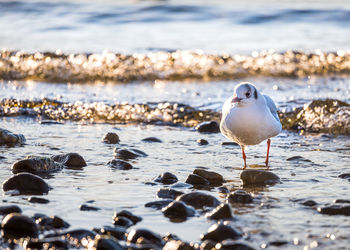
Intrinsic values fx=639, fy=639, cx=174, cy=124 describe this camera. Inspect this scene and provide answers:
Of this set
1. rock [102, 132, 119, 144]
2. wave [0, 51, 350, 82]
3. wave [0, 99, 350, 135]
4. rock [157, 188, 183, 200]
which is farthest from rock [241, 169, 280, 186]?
wave [0, 51, 350, 82]

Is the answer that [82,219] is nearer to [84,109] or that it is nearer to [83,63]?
[84,109]

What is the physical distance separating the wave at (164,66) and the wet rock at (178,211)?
7.44 metres

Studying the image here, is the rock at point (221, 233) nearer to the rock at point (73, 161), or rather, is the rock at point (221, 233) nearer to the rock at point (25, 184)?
the rock at point (25, 184)

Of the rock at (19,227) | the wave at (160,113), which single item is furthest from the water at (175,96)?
the rock at (19,227)

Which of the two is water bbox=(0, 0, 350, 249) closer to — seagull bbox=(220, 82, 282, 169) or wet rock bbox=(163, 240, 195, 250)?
wet rock bbox=(163, 240, 195, 250)

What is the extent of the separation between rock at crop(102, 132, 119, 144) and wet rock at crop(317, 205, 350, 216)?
2.94 meters

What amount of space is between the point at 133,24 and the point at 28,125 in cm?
921

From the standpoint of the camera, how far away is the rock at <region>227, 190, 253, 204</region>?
4.60m

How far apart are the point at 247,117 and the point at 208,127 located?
1985 millimetres

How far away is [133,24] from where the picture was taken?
54.6ft

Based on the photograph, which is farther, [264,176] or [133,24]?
[133,24]

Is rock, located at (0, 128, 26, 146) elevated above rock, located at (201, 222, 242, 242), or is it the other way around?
rock, located at (0, 128, 26, 146)

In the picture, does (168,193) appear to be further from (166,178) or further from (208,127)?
(208,127)

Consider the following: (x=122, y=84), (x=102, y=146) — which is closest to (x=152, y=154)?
(x=102, y=146)
